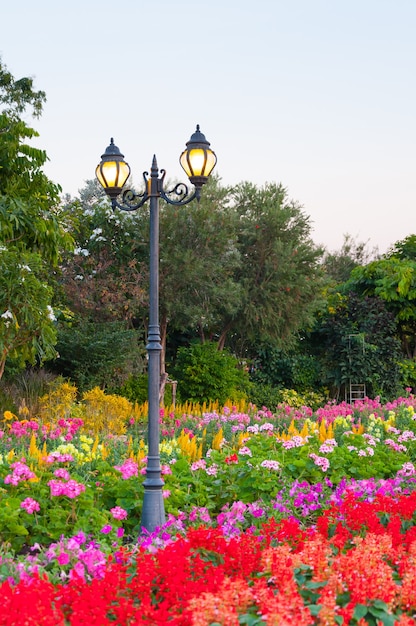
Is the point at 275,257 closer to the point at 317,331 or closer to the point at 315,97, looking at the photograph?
the point at 317,331

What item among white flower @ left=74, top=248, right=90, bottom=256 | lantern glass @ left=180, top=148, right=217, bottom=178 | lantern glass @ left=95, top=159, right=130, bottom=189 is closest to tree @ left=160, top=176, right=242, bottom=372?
white flower @ left=74, top=248, right=90, bottom=256

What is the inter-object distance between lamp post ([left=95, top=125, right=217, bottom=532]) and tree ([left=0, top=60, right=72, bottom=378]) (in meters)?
3.34

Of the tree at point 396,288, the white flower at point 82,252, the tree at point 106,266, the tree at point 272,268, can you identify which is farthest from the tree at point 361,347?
the white flower at point 82,252

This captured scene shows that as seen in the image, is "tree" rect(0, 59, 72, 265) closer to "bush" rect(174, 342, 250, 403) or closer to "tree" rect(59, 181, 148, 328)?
"tree" rect(59, 181, 148, 328)

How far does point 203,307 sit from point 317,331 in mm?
4802

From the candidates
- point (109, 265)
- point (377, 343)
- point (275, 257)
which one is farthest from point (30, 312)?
point (377, 343)

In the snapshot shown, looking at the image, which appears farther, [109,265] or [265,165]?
[265,165]

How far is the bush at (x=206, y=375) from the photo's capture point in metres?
15.4

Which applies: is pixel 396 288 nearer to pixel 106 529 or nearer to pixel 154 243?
pixel 154 243

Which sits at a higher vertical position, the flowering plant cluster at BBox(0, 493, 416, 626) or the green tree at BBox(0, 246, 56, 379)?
the green tree at BBox(0, 246, 56, 379)

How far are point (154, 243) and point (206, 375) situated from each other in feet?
30.8

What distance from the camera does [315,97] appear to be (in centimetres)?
1216

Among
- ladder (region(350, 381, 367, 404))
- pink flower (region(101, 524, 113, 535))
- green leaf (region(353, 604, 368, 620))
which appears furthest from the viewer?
ladder (region(350, 381, 367, 404))

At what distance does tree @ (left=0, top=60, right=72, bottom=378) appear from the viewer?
9.58m
